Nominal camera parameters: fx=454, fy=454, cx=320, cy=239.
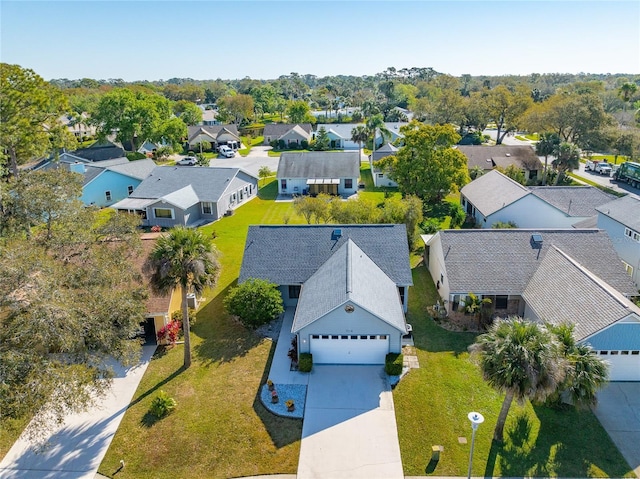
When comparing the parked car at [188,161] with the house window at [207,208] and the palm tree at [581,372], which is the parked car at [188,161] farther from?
the palm tree at [581,372]

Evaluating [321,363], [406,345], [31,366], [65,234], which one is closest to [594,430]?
[406,345]

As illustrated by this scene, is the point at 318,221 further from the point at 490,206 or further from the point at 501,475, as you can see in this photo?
the point at 501,475

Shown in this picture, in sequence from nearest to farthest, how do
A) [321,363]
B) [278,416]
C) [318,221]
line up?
1. [278,416]
2. [321,363]
3. [318,221]

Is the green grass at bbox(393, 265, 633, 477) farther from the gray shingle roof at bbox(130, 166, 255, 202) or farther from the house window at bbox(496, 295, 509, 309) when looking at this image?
the gray shingle roof at bbox(130, 166, 255, 202)

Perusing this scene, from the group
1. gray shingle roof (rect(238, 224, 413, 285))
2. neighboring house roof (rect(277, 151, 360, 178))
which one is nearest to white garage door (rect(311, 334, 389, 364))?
gray shingle roof (rect(238, 224, 413, 285))

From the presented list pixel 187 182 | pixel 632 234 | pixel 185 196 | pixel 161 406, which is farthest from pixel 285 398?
pixel 187 182

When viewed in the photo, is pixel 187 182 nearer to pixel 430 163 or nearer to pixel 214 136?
pixel 430 163
